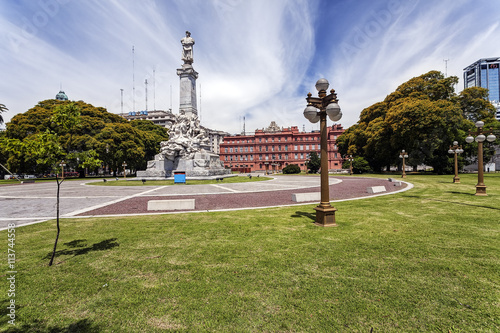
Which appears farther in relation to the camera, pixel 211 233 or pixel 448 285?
pixel 211 233

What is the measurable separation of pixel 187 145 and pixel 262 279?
25955mm

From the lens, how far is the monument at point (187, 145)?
2688cm

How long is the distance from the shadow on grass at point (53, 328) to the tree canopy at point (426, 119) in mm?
36472

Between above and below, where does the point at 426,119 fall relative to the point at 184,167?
above

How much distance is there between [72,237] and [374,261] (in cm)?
683

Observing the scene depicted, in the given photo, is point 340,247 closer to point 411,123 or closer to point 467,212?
point 467,212

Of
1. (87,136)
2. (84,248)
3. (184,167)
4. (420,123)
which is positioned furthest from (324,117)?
(87,136)

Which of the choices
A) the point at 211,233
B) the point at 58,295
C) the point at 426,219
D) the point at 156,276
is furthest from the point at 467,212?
the point at 58,295

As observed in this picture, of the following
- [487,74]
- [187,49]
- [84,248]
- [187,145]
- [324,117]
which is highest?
[487,74]

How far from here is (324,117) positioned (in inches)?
272

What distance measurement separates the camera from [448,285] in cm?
306

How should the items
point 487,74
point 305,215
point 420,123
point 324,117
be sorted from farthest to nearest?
point 487,74 → point 420,123 → point 305,215 → point 324,117

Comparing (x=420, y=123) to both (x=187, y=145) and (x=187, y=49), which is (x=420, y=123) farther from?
(x=187, y=49)

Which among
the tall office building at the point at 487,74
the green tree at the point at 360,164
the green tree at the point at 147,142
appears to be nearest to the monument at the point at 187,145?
the green tree at the point at 147,142
